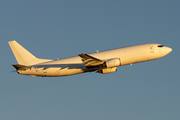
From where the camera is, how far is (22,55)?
57.6m

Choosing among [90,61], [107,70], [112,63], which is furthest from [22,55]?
[112,63]

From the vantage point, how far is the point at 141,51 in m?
55.7

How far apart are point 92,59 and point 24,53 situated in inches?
626

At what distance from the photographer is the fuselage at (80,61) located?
2147 inches

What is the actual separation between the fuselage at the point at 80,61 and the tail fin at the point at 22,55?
191 cm

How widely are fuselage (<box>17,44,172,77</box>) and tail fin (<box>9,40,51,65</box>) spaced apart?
1.91m

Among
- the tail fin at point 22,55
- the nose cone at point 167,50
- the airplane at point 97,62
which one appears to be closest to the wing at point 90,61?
the airplane at point 97,62

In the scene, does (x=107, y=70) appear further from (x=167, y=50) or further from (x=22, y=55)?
(x=22, y=55)

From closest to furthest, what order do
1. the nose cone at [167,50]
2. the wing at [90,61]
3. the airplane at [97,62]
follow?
the wing at [90,61] < the airplane at [97,62] < the nose cone at [167,50]

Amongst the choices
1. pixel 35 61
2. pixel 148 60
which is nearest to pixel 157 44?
pixel 148 60

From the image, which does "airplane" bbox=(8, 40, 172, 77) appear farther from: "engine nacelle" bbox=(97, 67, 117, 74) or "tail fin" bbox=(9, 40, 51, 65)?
"tail fin" bbox=(9, 40, 51, 65)

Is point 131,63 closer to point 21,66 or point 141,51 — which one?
point 141,51

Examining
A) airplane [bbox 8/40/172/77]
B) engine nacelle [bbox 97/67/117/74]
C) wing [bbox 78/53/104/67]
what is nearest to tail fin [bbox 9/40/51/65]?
airplane [bbox 8/40/172/77]

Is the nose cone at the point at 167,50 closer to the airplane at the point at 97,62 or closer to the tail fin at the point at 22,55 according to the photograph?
the airplane at the point at 97,62
